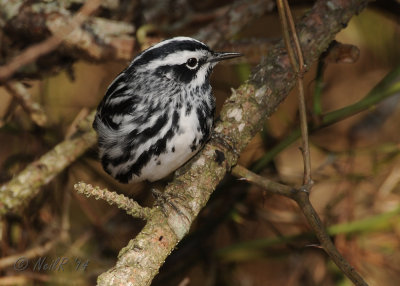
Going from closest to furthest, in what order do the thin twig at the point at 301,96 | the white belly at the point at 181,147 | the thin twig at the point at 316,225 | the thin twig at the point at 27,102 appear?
the thin twig at the point at 316,225
the thin twig at the point at 301,96
the white belly at the point at 181,147
the thin twig at the point at 27,102

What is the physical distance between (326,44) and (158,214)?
155 cm

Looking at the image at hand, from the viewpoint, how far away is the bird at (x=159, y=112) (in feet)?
9.70

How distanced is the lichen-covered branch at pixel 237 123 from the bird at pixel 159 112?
0.41 ft

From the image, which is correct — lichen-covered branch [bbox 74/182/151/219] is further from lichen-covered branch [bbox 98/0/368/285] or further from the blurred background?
the blurred background

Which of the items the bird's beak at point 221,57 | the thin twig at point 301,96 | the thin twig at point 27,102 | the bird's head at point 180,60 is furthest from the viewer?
the thin twig at point 27,102

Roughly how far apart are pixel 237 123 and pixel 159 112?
1.46 feet

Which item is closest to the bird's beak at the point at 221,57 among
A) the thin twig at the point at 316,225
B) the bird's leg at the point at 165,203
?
the thin twig at the point at 316,225

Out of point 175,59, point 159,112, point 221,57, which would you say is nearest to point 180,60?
point 175,59

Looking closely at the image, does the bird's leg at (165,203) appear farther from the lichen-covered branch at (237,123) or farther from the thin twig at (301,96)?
the thin twig at (301,96)

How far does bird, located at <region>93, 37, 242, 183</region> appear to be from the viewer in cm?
296

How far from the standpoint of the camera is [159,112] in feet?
9.92

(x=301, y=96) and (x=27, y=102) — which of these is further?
(x=27, y=102)

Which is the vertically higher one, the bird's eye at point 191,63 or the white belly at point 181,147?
the bird's eye at point 191,63

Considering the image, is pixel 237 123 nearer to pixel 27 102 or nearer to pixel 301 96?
pixel 301 96
